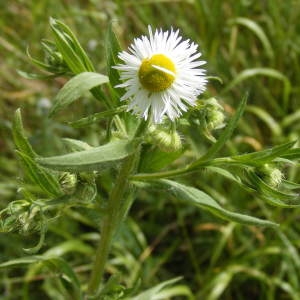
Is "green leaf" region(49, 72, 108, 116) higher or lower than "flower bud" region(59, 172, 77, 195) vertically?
higher

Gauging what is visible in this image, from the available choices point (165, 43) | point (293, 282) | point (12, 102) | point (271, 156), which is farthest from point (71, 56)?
point (12, 102)

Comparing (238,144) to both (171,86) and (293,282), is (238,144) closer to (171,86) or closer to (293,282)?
(293,282)

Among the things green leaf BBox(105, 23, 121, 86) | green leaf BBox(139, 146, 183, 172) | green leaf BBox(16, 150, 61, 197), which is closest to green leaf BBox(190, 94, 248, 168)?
green leaf BBox(139, 146, 183, 172)

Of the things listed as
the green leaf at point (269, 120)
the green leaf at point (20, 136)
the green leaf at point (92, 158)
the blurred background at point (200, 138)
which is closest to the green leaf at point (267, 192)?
the green leaf at point (92, 158)

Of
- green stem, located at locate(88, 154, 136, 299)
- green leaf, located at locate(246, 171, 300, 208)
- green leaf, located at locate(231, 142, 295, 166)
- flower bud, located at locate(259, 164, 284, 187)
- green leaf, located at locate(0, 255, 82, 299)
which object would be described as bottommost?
green leaf, located at locate(0, 255, 82, 299)

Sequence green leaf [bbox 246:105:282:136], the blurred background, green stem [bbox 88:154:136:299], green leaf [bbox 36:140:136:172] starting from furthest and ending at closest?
green leaf [bbox 246:105:282:136] < the blurred background < green stem [bbox 88:154:136:299] < green leaf [bbox 36:140:136:172]

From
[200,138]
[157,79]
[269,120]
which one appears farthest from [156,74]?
[269,120]

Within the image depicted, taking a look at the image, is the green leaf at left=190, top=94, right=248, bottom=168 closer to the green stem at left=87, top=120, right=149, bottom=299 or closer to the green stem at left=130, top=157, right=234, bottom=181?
the green stem at left=130, top=157, right=234, bottom=181

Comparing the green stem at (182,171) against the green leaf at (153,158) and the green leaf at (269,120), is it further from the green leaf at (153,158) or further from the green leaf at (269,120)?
the green leaf at (269,120)
